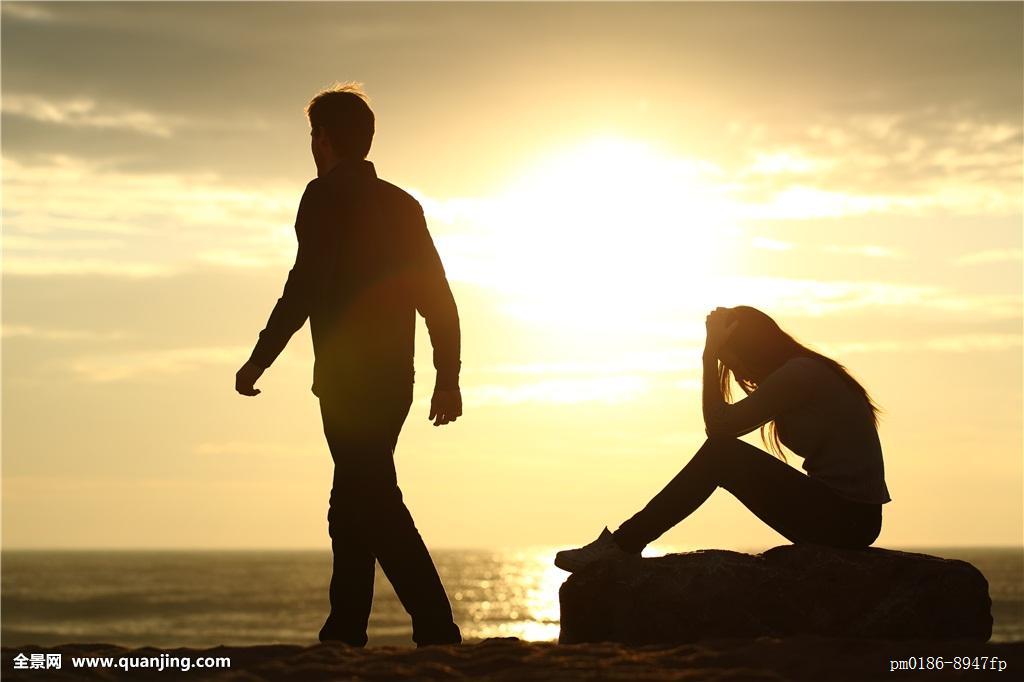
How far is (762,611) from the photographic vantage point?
772 centimetres

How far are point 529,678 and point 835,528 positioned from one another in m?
2.75

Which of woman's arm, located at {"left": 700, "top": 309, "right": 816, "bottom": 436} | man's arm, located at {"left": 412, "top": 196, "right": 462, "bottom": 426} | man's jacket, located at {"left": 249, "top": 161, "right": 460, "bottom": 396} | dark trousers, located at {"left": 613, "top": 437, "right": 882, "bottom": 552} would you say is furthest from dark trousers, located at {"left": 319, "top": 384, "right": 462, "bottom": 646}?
woman's arm, located at {"left": 700, "top": 309, "right": 816, "bottom": 436}

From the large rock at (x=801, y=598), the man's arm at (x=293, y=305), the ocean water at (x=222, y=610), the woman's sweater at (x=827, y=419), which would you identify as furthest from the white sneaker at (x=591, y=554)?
the ocean water at (x=222, y=610)

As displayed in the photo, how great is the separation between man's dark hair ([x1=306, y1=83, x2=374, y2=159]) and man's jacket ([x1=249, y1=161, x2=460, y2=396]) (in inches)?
4.7

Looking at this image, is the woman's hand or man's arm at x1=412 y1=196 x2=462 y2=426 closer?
man's arm at x1=412 y1=196 x2=462 y2=426

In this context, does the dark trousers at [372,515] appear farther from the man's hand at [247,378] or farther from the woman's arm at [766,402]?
the woman's arm at [766,402]

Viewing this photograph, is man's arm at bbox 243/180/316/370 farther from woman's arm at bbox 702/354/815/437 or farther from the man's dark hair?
woman's arm at bbox 702/354/815/437

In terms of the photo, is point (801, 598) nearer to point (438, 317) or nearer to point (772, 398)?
point (772, 398)

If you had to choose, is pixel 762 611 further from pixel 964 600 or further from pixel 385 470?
pixel 385 470

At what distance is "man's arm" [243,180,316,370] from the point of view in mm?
7117

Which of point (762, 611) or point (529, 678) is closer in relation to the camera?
point (529, 678)

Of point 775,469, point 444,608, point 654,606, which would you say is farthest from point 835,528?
point 444,608

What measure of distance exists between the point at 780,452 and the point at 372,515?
2.63 metres

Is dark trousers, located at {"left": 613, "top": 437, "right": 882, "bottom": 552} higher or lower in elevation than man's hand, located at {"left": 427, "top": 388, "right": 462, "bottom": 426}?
lower
